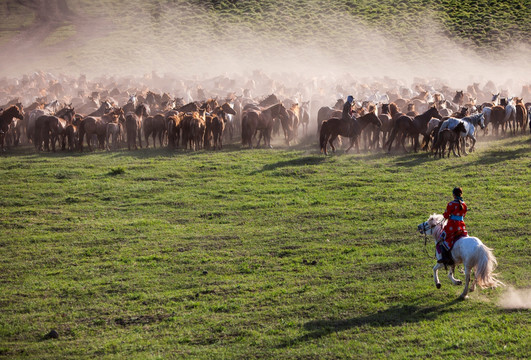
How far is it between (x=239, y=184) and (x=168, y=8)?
8491cm

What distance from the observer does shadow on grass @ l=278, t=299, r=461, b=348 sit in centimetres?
1217

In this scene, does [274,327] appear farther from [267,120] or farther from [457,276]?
[267,120]

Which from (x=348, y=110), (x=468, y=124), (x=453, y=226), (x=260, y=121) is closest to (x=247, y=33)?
(x=260, y=121)

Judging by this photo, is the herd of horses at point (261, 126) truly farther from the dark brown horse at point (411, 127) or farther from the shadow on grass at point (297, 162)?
the shadow on grass at point (297, 162)

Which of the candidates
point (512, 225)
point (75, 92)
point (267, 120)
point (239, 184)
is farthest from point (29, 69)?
point (512, 225)

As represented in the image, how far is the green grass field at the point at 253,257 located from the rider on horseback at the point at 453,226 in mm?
907

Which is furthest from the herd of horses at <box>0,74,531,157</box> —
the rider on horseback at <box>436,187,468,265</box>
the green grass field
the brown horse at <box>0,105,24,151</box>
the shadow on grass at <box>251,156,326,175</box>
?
the rider on horseback at <box>436,187,468,265</box>

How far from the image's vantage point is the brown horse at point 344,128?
27.3m

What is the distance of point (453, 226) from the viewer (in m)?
13.1

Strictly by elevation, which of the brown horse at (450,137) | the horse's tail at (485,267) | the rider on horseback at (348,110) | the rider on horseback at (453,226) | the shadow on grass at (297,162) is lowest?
the horse's tail at (485,267)

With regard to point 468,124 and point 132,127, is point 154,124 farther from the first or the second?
point 468,124

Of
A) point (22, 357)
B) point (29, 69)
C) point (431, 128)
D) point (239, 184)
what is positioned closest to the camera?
point (22, 357)

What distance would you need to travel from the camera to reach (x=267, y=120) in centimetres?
3047

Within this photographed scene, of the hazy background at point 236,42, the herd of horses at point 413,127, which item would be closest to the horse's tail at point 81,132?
the herd of horses at point 413,127
